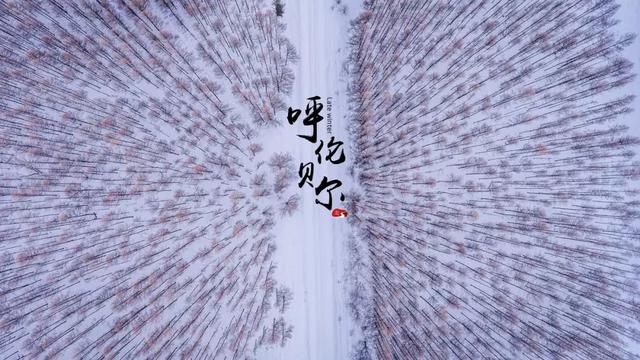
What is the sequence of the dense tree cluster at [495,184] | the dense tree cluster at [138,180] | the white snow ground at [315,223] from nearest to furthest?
the dense tree cluster at [138,180] < the dense tree cluster at [495,184] < the white snow ground at [315,223]

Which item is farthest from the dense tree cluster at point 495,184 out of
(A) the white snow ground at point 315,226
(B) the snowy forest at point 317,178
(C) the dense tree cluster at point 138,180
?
(C) the dense tree cluster at point 138,180

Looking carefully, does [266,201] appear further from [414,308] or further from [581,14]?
[581,14]

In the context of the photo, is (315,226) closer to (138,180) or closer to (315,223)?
(315,223)

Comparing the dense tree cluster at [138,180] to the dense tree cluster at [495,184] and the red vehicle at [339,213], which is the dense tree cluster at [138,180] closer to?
the red vehicle at [339,213]

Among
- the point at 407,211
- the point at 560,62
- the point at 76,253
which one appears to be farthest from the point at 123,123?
the point at 560,62

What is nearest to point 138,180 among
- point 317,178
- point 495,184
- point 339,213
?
point 317,178

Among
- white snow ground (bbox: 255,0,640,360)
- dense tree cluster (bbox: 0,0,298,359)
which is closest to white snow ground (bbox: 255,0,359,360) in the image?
white snow ground (bbox: 255,0,640,360)
